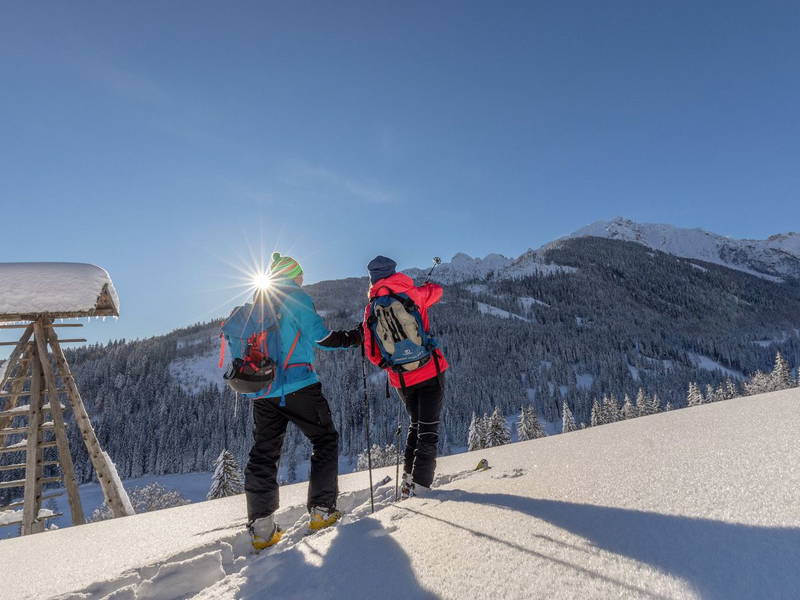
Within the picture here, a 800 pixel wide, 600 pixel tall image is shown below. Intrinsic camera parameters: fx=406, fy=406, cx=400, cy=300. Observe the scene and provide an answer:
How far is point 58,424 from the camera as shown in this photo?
6367 mm

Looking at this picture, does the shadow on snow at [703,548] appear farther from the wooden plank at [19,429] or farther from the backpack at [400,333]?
the wooden plank at [19,429]

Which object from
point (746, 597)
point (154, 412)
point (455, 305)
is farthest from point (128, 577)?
point (455, 305)

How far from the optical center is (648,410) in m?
47.9

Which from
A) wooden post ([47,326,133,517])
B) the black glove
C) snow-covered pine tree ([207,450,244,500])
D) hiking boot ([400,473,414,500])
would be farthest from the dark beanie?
snow-covered pine tree ([207,450,244,500])

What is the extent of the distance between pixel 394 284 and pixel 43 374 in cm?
663

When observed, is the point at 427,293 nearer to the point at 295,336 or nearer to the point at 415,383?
the point at 415,383

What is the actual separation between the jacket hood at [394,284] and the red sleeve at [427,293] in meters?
0.14

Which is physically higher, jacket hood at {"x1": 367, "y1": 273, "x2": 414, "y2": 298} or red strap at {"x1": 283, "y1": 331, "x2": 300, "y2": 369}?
jacket hood at {"x1": 367, "y1": 273, "x2": 414, "y2": 298}

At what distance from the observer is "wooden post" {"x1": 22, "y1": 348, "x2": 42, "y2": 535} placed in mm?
5711

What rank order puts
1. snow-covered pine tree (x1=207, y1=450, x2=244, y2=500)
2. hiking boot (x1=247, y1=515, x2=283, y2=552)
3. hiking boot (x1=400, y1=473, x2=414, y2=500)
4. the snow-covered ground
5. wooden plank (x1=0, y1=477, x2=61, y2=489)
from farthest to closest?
snow-covered pine tree (x1=207, y1=450, x2=244, y2=500) < wooden plank (x1=0, y1=477, x2=61, y2=489) < hiking boot (x1=400, y1=473, x2=414, y2=500) < hiking boot (x1=247, y1=515, x2=283, y2=552) < the snow-covered ground

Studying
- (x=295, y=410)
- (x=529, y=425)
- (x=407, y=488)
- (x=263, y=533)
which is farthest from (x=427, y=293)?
(x=529, y=425)

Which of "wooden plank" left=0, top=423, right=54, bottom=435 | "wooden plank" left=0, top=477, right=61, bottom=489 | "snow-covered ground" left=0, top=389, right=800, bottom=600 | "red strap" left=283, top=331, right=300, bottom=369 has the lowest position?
"wooden plank" left=0, top=477, right=61, bottom=489

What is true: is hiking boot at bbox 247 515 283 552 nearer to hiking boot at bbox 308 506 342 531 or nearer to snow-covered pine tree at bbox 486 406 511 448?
hiking boot at bbox 308 506 342 531

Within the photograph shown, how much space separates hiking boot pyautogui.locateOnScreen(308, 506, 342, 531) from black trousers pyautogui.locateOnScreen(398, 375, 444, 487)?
29.1 inches
